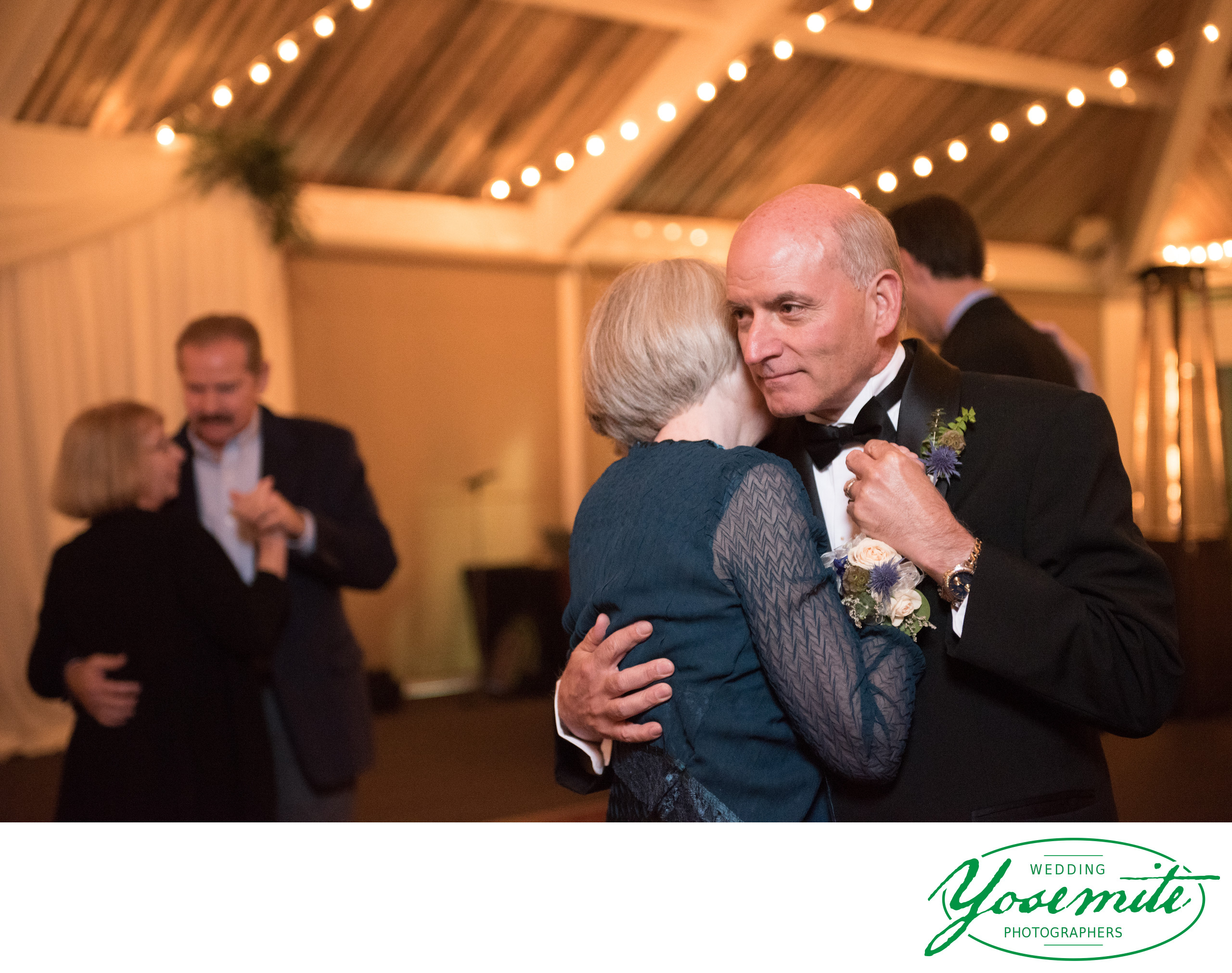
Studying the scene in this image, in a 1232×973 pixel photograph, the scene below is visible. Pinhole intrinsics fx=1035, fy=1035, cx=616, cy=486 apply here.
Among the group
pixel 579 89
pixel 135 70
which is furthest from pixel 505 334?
pixel 135 70

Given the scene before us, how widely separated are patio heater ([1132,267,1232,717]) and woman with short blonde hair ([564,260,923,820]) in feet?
14.7

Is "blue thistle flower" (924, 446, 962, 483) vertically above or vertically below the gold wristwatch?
above

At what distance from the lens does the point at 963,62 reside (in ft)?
24.9

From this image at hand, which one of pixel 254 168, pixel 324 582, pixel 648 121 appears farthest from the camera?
pixel 648 121

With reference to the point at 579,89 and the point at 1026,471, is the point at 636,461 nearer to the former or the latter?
the point at 1026,471

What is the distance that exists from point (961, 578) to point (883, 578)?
4.4 inches

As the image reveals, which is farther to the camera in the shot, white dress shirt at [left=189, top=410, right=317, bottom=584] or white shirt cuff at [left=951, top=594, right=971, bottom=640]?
white dress shirt at [left=189, top=410, right=317, bottom=584]

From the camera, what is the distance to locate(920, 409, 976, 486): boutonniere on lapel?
5.27ft

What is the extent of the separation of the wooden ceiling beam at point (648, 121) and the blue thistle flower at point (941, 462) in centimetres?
575

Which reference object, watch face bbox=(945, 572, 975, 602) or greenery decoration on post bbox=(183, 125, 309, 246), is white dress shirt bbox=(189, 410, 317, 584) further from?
greenery decoration on post bbox=(183, 125, 309, 246)

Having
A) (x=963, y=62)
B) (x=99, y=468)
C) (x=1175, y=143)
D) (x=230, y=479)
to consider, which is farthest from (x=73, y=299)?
(x=1175, y=143)

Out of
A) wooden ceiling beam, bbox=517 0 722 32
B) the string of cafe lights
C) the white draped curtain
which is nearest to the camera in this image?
the white draped curtain

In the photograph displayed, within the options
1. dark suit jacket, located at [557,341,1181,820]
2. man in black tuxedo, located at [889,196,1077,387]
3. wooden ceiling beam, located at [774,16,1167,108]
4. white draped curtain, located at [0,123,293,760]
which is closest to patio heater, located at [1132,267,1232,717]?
wooden ceiling beam, located at [774,16,1167,108]

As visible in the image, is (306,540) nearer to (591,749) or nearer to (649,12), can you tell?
(591,749)
